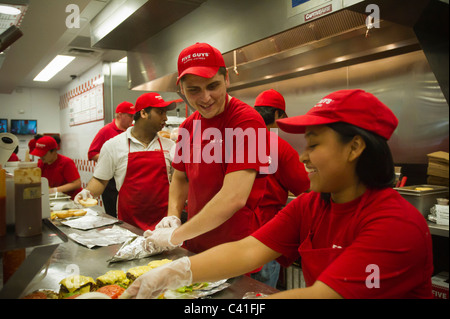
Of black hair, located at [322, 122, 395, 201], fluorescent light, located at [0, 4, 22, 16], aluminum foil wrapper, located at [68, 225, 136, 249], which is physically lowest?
aluminum foil wrapper, located at [68, 225, 136, 249]

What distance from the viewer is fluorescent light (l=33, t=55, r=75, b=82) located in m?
5.88

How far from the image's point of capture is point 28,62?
2.69m

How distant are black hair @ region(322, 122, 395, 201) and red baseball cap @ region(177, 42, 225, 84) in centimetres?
76

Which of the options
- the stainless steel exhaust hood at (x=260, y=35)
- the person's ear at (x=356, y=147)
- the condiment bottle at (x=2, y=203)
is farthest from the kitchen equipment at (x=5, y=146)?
the stainless steel exhaust hood at (x=260, y=35)

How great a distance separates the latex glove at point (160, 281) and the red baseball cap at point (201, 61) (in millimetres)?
853

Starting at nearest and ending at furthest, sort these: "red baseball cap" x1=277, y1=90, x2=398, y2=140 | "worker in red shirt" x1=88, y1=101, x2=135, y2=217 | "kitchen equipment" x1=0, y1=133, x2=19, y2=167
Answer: "red baseball cap" x1=277, y1=90, x2=398, y2=140 → "kitchen equipment" x1=0, y1=133, x2=19, y2=167 → "worker in red shirt" x1=88, y1=101, x2=135, y2=217

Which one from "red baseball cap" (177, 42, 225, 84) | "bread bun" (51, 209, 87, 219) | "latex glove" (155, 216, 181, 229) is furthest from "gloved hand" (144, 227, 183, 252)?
"bread bun" (51, 209, 87, 219)

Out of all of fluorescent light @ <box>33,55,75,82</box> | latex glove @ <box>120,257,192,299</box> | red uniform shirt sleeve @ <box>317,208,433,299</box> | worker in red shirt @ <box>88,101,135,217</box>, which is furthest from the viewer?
fluorescent light @ <box>33,55,75,82</box>

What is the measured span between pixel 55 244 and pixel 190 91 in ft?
3.20

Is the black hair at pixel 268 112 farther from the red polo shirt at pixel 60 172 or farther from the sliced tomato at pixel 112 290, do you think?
the red polo shirt at pixel 60 172

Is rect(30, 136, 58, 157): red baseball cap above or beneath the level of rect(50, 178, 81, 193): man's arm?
above

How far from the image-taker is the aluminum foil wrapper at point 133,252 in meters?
1.65

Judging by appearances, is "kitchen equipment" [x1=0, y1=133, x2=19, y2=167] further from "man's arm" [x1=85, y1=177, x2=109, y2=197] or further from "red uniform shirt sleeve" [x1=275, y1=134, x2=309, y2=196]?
"red uniform shirt sleeve" [x1=275, y1=134, x2=309, y2=196]

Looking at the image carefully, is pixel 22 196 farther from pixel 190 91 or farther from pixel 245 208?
pixel 245 208
